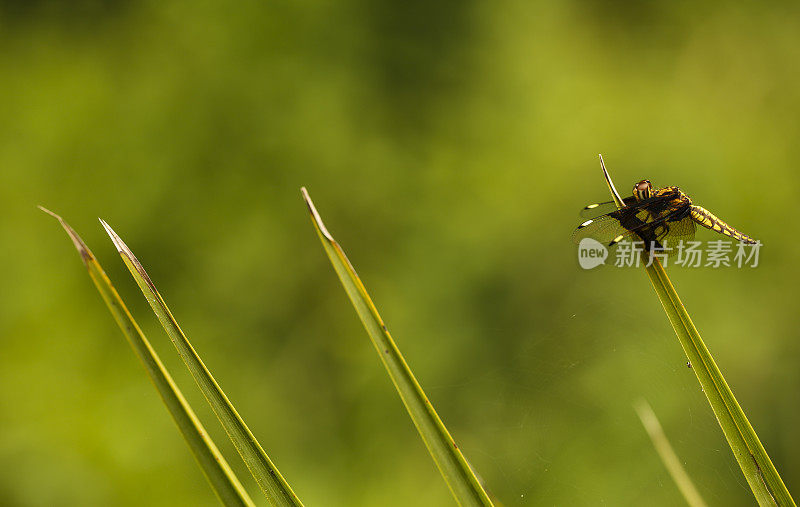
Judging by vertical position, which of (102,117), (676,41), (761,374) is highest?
(676,41)

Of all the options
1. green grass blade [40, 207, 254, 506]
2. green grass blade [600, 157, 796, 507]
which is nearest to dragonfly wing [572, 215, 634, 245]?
green grass blade [600, 157, 796, 507]

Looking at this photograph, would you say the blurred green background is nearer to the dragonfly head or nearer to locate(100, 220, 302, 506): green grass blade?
the dragonfly head

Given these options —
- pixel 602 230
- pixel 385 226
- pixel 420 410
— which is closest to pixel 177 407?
pixel 420 410

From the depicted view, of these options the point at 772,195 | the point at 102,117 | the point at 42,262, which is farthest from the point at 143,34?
the point at 772,195

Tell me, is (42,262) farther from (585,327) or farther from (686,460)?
(686,460)

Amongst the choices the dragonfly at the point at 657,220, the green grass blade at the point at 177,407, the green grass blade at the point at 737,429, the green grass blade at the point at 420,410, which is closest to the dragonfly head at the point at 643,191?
the dragonfly at the point at 657,220

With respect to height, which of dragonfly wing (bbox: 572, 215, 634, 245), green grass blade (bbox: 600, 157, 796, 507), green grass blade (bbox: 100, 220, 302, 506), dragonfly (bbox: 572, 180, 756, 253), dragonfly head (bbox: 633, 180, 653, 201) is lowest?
green grass blade (bbox: 100, 220, 302, 506)
